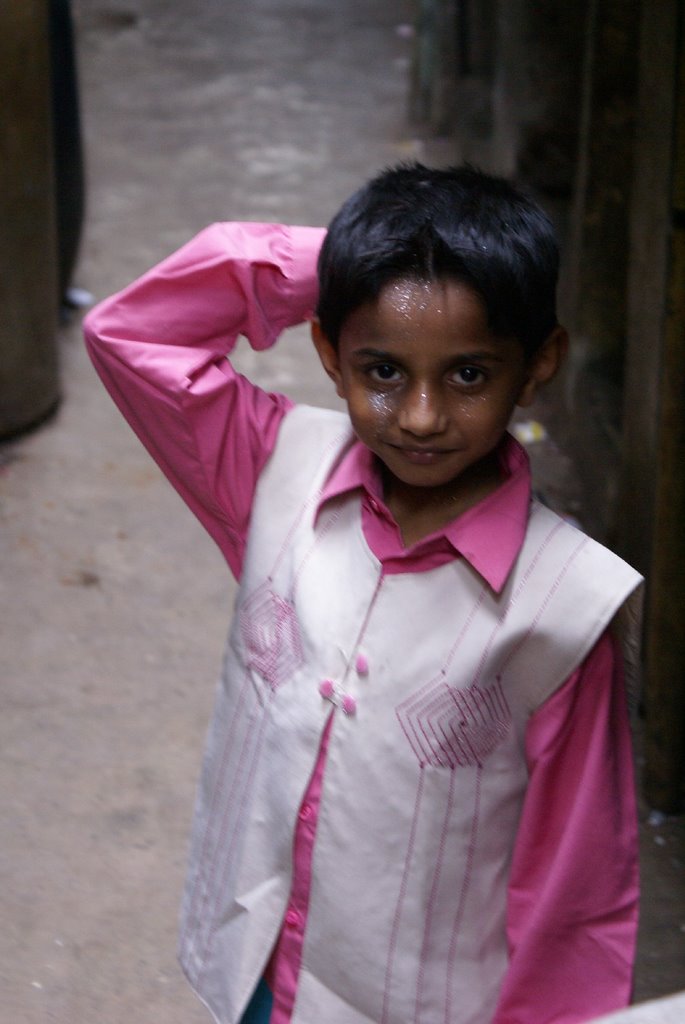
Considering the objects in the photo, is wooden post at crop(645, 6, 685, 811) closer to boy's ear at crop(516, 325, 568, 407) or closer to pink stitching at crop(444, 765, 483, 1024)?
boy's ear at crop(516, 325, 568, 407)

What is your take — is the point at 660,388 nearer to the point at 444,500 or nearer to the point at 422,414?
the point at 444,500

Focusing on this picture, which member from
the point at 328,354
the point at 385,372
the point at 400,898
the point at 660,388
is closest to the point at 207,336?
the point at 328,354

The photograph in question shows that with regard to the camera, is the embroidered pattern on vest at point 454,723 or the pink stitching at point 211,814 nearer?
the embroidered pattern on vest at point 454,723

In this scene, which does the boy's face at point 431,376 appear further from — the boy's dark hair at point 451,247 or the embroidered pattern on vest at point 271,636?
the embroidered pattern on vest at point 271,636

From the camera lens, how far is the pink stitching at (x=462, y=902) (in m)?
1.62

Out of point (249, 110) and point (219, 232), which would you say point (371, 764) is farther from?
point (249, 110)

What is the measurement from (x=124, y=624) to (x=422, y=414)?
7.57 feet

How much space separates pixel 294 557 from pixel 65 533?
2.44m

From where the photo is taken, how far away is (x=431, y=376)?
149 cm

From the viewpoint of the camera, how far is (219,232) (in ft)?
5.70

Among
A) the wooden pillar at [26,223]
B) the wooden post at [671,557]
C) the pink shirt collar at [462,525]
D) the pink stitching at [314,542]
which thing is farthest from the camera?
the wooden pillar at [26,223]

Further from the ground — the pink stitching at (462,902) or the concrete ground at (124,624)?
the pink stitching at (462,902)

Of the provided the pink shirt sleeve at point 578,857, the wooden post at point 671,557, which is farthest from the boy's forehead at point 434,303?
the wooden post at point 671,557

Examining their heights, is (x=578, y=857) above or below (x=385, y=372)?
below
